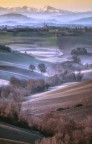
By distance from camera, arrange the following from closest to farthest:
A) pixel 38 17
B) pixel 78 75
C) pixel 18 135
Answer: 1. pixel 18 135
2. pixel 78 75
3. pixel 38 17

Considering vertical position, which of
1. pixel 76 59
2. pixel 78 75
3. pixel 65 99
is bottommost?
pixel 65 99

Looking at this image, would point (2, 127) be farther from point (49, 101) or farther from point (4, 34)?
point (4, 34)

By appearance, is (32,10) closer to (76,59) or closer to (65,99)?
(76,59)

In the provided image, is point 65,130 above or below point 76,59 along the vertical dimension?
below

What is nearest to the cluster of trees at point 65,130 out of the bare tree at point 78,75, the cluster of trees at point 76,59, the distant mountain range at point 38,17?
the bare tree at point 78,75

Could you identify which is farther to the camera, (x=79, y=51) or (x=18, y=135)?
(x=79, y=51)

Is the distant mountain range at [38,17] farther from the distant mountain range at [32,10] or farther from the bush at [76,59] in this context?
the bush at [76,59]

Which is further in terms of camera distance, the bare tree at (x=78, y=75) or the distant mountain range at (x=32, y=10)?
the distant mountain range at (x=32, y=10)

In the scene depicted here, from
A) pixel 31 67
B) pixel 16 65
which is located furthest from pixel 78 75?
pixel 16 65
